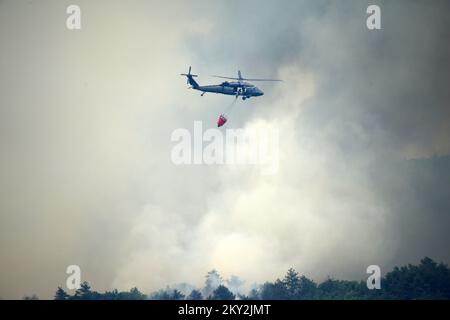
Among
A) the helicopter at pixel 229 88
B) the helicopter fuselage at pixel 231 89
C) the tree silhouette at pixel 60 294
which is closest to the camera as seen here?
the helicopter at pixel 229 88

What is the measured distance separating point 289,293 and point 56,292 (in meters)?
35.5

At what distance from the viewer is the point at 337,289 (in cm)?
11781

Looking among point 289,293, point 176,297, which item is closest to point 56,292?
point 176,297

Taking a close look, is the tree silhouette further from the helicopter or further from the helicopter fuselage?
the helicopter fuselage

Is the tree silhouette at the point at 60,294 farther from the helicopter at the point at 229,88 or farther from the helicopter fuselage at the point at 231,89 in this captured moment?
the helicopter fuselage at the point at 231,89

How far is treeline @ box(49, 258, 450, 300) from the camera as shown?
112m

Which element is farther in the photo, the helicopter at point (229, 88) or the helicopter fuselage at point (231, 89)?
the helicopter fuselage at point (231, 89)

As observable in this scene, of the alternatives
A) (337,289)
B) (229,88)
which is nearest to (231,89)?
(229,88)

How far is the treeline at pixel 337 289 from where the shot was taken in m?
112

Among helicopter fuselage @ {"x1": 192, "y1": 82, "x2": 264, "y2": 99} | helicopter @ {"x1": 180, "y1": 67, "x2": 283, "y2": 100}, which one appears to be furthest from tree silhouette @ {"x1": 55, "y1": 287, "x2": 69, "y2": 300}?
helicopter fuselage @ {"x1": 192, "y1": 82, "x2": 264, "y2": 99}

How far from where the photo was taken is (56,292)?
11550 cm

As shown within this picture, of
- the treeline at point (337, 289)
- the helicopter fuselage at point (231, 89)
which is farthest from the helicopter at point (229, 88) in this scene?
the treeline at point (337, 289)
